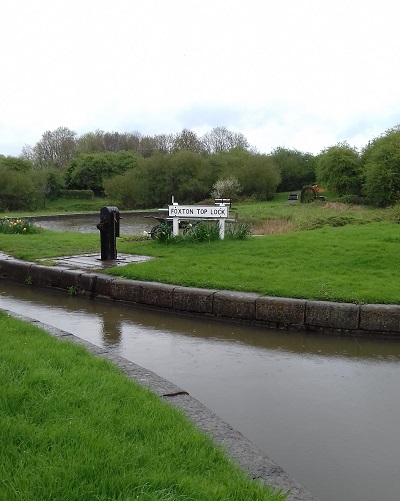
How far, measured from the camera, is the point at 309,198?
4550 cm

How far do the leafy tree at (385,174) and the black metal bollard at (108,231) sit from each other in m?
27.9

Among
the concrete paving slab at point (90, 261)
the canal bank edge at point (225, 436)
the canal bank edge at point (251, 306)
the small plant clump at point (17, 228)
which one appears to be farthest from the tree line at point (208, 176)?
the canal bank edge at point (225, 436)

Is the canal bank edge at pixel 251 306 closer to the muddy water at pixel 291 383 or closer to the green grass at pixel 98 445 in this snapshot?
the muddy water at pixel 291 383

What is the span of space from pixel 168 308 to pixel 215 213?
4810 mm

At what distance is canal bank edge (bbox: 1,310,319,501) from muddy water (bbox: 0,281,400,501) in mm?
401

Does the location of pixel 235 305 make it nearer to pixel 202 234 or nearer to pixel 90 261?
pixel 90 261

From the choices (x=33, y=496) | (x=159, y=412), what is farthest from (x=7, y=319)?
(x=33, y=496)

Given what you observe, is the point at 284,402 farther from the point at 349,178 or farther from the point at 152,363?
the point at 349,178

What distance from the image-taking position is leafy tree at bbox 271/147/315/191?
62781mm

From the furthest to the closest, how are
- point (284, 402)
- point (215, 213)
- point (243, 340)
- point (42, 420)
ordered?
1. point (215, 213)
2. point (243, 340)
3. point (284, 402)
4. point (42, 420)

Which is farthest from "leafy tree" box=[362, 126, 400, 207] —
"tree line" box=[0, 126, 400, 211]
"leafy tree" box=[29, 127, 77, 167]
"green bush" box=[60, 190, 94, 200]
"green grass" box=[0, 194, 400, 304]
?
"leafy tree" box=[29, 127, 77, 167]

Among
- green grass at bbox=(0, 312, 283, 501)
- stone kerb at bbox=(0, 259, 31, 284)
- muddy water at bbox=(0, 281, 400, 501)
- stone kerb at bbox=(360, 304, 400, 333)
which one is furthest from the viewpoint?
stone kerb at bbox=(0, 259, 31, 284)

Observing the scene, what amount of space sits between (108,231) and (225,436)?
25.1ft

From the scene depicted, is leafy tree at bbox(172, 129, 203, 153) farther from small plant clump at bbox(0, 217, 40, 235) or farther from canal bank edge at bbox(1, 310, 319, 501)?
canal bank edge at bbox(1, 310, 319, 501)
